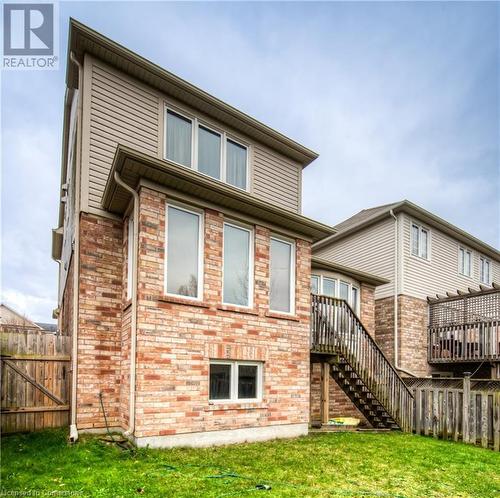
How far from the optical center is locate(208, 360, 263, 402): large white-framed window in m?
8.11

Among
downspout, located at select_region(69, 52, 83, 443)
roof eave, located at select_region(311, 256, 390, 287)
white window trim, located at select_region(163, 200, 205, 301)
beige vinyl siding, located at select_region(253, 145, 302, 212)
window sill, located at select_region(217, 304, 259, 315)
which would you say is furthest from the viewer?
roof eave, located at select_region(311, 256, 390, 287)

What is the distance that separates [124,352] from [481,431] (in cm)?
791

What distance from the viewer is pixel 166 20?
1251 cm

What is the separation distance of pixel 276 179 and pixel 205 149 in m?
2.44

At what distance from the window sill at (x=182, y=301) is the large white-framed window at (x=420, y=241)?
11.7m

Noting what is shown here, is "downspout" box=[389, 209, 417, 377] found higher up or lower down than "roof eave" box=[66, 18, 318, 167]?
lower down

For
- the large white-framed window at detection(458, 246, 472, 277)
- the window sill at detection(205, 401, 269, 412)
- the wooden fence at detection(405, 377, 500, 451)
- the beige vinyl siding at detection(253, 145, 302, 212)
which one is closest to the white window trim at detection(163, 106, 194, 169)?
the beige vinyl siding at detection(253, 145, 302, 212)

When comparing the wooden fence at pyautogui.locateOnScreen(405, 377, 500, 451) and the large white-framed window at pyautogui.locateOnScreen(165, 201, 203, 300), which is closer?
the large white-framed window at pyautogui.locateOnScreen(165, 201, 203, 300)

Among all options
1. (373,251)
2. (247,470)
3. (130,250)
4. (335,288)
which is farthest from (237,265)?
(373,251)

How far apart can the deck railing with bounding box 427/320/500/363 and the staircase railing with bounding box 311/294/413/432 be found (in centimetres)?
581

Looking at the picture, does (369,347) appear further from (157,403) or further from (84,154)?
(84,154)

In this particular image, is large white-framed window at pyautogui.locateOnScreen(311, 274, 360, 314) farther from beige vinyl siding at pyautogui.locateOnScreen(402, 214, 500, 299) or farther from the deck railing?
the deck railing

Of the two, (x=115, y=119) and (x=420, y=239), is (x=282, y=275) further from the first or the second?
(x=420, y=239)

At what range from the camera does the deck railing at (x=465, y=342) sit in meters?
15.0
